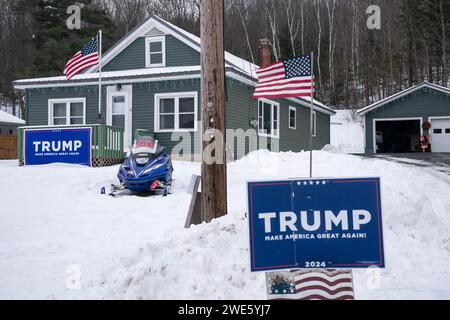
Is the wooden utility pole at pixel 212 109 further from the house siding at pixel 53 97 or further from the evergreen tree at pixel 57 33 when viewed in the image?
the evergreen tree at pixel 57 33

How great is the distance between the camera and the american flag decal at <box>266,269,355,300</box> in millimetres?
3980

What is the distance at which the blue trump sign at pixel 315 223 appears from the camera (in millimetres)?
3961

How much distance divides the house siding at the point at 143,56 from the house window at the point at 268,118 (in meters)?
3.61

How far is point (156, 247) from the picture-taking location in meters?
5.11

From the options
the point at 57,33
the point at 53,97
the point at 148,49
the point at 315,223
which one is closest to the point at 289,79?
the point at 315,223

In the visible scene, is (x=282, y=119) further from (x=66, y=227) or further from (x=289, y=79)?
(x=66, y=227)

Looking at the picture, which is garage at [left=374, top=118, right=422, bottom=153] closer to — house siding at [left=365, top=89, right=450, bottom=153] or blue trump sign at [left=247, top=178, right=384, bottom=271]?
house siding at [left=365, top=89, right=450, bottom=153]

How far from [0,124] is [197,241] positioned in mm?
36311

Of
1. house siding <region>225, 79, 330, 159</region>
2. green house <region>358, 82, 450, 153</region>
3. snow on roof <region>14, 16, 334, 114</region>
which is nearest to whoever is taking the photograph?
snow on roof <region>14, 16, 334, 114</region>

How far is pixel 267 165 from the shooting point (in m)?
16.1

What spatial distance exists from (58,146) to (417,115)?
2080cm

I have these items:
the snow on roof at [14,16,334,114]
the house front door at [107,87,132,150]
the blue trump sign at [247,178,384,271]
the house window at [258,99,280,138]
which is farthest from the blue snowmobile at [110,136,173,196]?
the house window at [258,99,280,138]

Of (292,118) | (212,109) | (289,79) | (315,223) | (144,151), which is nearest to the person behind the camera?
(315,223)

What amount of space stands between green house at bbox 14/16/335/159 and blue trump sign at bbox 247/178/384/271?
42.5ft
